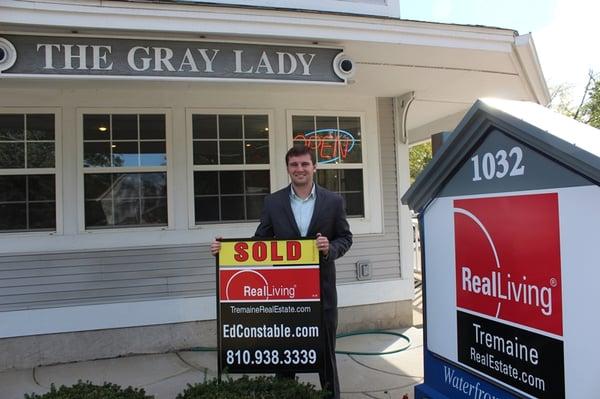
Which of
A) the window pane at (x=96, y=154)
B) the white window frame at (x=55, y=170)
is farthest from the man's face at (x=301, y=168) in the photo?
the white window frame at (x=55, y=170)

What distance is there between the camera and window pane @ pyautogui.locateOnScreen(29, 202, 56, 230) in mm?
4535

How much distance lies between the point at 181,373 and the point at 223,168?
6.69ft

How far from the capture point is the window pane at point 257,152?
510 centimetres

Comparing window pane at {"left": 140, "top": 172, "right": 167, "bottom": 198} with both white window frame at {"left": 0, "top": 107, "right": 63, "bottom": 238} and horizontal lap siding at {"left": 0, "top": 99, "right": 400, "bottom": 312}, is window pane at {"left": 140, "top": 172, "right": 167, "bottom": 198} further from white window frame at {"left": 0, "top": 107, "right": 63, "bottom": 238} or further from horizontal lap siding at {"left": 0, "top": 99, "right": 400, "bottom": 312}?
white window frame at {"left": 0, "top": 107, "right": 63, "bottom": 238}

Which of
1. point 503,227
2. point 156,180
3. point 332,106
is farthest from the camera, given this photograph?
point 332,106

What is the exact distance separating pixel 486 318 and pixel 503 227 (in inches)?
14.1

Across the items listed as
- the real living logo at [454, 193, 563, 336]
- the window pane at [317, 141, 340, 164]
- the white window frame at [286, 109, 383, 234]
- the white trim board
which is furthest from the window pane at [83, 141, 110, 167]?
the real living logo at [454, 193, 563, 336]

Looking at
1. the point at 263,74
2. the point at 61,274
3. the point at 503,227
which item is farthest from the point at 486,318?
the point at 61,274

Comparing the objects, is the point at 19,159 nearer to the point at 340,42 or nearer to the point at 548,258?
the point at 340,42

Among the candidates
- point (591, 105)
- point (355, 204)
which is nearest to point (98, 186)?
point (355, 204)

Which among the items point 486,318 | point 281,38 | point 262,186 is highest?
point 281,38

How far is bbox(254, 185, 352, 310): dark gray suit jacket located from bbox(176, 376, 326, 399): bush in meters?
0.61

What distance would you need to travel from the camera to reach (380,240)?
17.8 feet

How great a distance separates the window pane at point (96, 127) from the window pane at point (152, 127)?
0.33 metres
